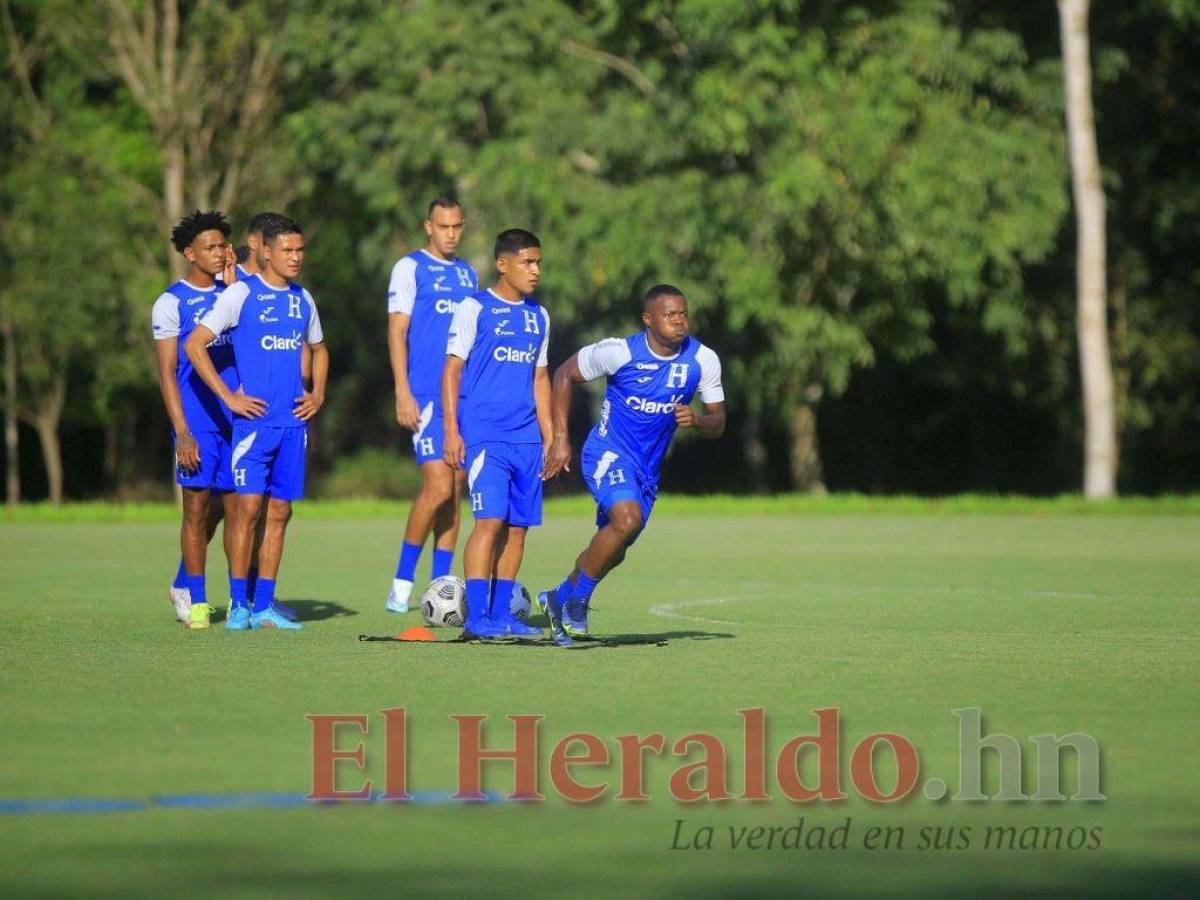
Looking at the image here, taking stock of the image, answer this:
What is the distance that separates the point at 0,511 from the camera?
32.1 meters

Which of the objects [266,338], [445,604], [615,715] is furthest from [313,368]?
[615,715]

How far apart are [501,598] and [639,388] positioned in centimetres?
144

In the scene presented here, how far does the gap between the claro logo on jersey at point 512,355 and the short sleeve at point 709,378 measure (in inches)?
37.4

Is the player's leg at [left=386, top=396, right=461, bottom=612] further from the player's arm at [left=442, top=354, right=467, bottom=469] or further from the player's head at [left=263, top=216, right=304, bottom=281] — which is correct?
the player's arm at [left=442, top=354, right=467, bottom=469]

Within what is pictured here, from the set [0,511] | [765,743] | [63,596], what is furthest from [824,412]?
[765,743]

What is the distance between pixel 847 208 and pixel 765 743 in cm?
2945

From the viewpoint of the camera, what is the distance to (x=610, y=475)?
1330 cm

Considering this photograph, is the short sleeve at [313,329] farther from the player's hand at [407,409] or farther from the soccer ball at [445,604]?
the soccer ball at [445,604]

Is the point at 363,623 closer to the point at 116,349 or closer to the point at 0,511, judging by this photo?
the point at 0,511

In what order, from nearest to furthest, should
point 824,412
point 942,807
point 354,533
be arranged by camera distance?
point 942,807 < point 354,533 < point 824,412

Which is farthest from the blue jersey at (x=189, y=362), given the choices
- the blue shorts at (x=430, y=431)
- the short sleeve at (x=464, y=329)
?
the short sleeve at (x=464, y=329)

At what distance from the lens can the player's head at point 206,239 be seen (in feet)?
48.0

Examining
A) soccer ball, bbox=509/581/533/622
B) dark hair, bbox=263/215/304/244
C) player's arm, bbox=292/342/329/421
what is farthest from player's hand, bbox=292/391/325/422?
soccer ball, bbox=509/581/533/622

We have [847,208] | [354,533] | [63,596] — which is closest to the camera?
[63,596]
